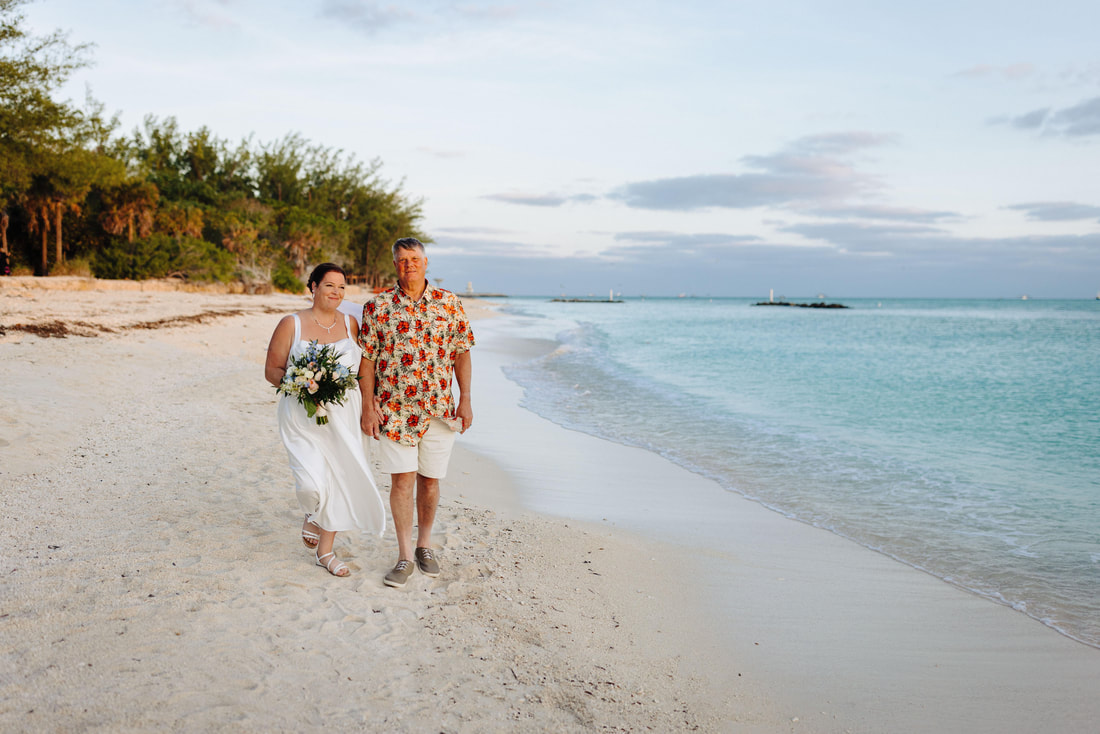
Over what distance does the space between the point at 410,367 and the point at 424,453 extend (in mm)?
511

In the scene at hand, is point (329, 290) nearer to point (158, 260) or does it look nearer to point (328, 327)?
point (328, 327)

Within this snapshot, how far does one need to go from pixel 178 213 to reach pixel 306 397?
111 ft

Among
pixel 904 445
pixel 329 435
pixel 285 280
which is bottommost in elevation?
pixel 904 445

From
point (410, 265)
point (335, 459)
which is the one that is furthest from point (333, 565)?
point (410, 265)

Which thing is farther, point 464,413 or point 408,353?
point 464,413

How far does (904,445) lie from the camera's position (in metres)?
9.84

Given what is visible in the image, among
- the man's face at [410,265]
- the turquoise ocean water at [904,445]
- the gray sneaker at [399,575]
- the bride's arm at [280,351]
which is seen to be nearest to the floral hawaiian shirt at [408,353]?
the man's face at [410,265]

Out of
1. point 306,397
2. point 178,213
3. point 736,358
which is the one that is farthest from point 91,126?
point 306,397

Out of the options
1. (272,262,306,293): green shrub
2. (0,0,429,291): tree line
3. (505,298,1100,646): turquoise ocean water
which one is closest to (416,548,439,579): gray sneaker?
(505,298,1100,646): turquoise ocean water

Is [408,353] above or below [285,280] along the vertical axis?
below

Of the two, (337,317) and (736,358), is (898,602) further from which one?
(736,358)

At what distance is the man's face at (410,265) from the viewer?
12.1 ft

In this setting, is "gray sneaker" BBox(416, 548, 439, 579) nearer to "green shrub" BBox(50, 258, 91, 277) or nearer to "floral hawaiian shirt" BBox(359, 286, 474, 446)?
"floral hawaiian shirt" BBox(359, 286, 474, 446)

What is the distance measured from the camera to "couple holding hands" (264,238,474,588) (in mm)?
3766
